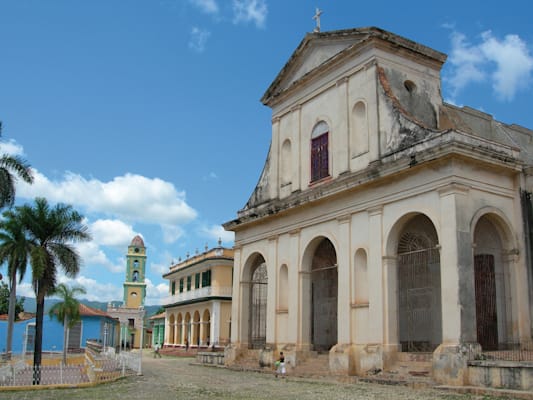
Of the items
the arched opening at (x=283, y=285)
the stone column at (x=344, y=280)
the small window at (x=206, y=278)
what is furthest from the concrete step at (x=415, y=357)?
the small window at (x=206, y=278)

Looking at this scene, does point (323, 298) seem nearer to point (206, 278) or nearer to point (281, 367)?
point (281, 367)

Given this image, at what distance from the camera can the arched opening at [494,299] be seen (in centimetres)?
1728

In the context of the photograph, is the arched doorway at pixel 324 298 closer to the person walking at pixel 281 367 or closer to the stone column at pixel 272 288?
the stone column at pixel 272 288

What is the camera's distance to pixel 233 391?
15594mm

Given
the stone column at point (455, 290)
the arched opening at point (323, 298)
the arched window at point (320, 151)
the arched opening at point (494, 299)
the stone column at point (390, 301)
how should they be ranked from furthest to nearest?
the arched opening at point (323, 298) → the arched window at point (320, 151) → the stone column at point (390, 301) → the arched opening at point (494, 299) → the stone column at point (455, 290)

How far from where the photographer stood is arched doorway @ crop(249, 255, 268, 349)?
26.4 m

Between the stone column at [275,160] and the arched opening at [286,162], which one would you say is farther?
the stone column at [275,160]

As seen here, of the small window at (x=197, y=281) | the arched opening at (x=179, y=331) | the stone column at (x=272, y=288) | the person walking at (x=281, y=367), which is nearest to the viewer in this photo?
the person walking at (x=281, y=367)

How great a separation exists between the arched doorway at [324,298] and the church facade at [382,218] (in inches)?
2.2

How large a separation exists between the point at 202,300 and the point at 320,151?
2010cm

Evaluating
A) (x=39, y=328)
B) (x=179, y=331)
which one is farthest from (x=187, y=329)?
(x=39, y=328)

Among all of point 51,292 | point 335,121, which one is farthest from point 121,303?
point 335,121

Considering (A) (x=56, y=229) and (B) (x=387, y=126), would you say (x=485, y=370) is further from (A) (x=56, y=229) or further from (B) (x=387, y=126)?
(A) (x=56, y=229)

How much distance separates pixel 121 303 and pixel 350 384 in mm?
57490
